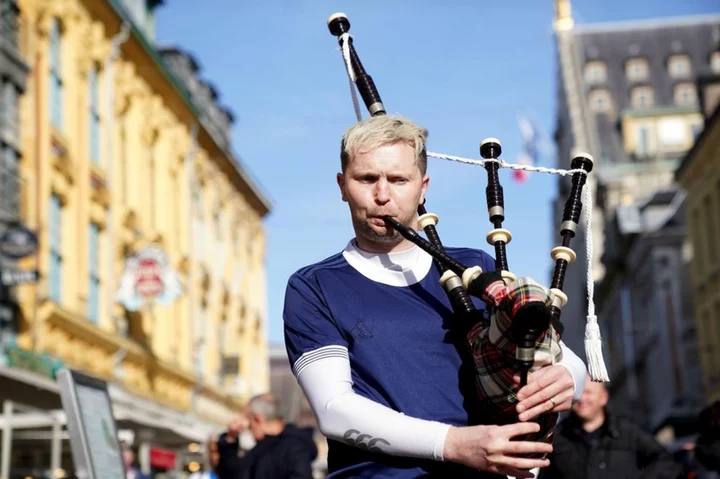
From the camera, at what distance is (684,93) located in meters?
89.4

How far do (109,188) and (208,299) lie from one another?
12353mm

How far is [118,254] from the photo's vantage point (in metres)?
32.0

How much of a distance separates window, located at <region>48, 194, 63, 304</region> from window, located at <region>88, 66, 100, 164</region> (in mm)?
2911

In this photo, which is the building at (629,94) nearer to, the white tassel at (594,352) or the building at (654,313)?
the building at (654,313)

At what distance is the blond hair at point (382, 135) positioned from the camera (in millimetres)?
3578

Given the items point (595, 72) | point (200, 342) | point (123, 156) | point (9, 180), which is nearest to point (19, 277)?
point (9, 180)

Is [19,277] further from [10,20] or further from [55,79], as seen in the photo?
[55,79]

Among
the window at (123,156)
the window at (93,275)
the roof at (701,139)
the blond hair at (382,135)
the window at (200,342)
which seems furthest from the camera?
the roof at (701,139)

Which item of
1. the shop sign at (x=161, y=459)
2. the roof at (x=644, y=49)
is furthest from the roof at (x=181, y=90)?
the roof at (x=644, y=49)

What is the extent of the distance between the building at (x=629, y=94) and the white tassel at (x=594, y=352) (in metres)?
77.9

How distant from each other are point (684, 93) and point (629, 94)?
3.77 metres

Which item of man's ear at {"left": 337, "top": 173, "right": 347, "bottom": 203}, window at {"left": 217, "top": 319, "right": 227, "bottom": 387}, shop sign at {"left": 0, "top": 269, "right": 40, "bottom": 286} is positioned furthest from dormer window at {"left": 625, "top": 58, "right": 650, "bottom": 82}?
man's ear at {"left": 337, "top": 173, "right": 347, "bottom": 203}

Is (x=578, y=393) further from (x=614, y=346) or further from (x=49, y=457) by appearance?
(x=614, y=346)

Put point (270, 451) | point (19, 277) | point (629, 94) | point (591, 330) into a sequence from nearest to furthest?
point (591, 330), point (270, 451), point (19, 277), point (629, 94)
